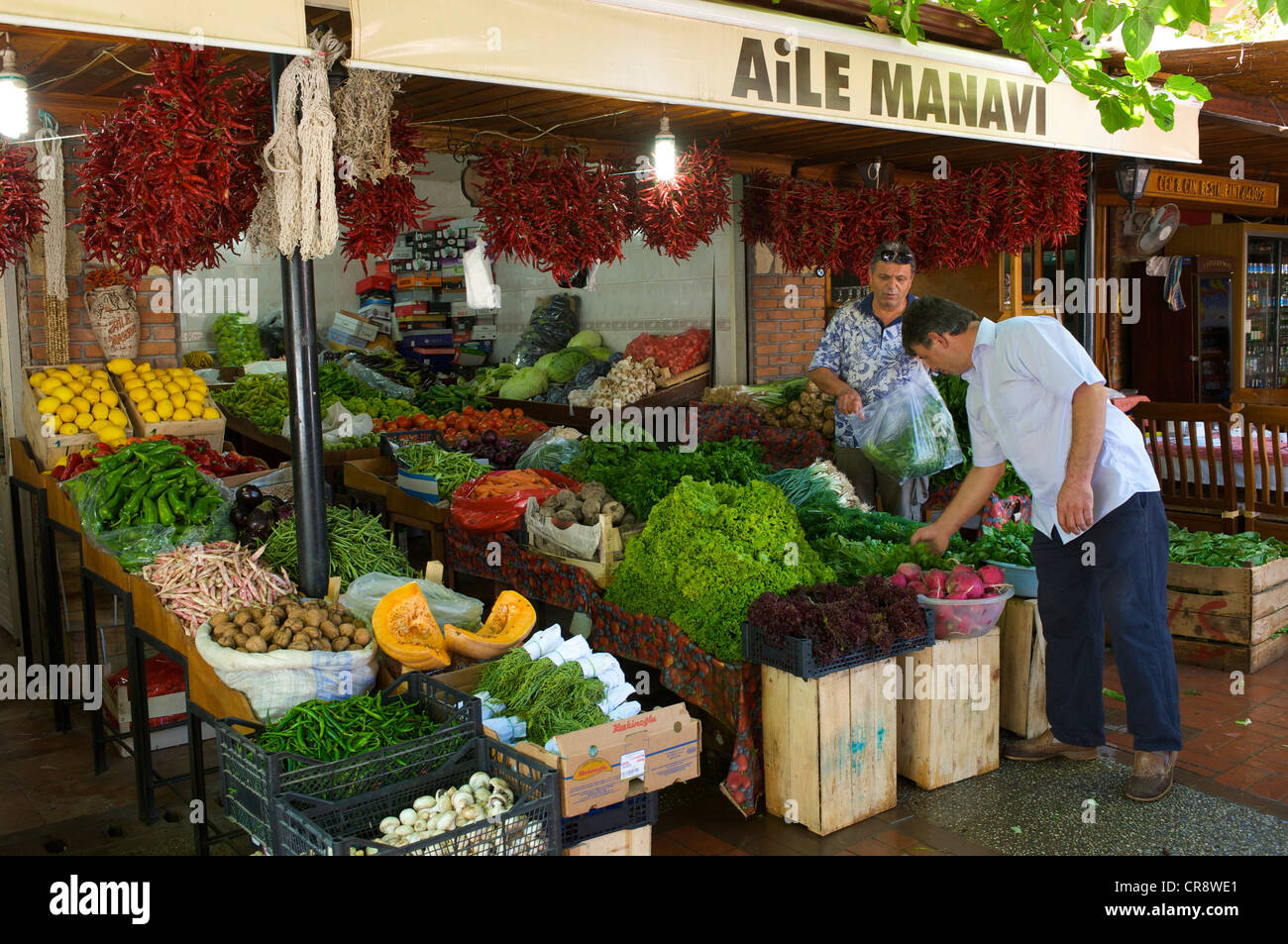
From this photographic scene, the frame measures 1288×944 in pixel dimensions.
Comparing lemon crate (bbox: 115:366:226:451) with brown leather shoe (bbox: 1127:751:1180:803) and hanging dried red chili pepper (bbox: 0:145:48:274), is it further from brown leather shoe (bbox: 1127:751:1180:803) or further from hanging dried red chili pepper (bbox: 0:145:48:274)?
brown leather shoe (bbox: 1127:751:1180:803)

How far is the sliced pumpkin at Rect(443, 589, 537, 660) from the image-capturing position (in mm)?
3918

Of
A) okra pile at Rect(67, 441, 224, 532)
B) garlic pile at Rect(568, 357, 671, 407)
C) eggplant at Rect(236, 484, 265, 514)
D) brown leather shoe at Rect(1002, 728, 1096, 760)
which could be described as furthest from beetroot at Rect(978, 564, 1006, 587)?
garlic pile at Rect(568, 357, 671, 407)

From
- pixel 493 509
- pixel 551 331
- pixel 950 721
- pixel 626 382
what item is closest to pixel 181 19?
pixel 493 509

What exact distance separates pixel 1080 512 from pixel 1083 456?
0.22 m

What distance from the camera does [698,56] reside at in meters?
4.07

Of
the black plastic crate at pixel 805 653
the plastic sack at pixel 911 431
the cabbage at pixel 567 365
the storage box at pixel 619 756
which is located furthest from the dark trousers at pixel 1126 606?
the cabbage at pixel 567 365

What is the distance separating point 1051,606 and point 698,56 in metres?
2.74

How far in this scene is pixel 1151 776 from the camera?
171 inches

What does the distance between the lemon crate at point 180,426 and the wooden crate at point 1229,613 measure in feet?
18.2

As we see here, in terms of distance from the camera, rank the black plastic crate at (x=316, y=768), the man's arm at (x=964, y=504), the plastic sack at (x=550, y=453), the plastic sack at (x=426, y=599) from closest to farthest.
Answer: the black plastic crate at (x=316, y=768)
the plastic sack at (x=426, y=599)
the man's arm at (x=964, y=504)
the plastic sack at (x=550, y=453)

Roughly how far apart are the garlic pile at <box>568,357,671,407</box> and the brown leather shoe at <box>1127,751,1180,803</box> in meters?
5.07

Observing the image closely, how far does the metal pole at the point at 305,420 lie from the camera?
395 cm

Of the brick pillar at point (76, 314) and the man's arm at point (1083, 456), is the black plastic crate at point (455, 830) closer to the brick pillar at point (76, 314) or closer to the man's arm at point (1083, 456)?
the man's arm at point (1083, 456)

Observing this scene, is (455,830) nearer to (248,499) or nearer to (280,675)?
(280,675)
